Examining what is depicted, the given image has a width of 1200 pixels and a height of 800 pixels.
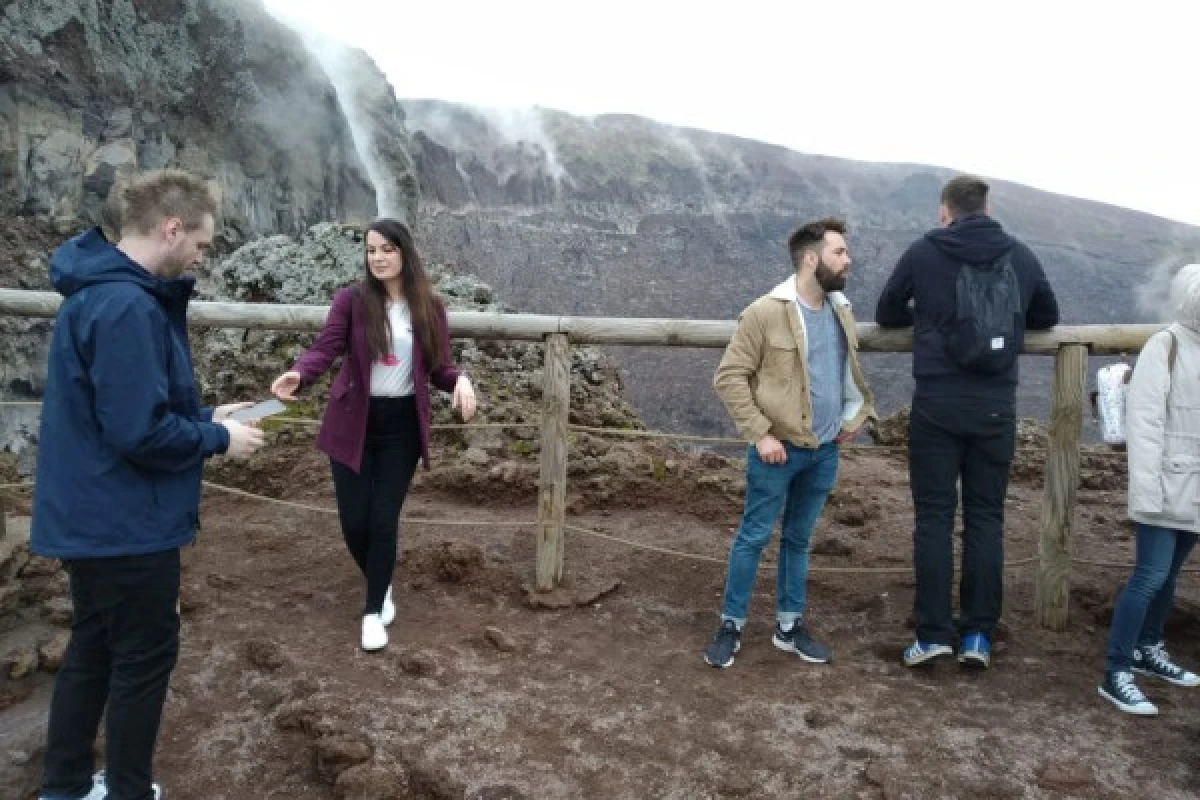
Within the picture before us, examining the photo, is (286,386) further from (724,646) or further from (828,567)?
Answer: (828,567)

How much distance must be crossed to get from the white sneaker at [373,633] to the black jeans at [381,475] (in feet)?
0.82

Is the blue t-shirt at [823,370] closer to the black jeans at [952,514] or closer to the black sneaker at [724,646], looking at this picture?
the black jeans at [952,514]

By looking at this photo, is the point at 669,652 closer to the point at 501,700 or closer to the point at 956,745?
the point at 501,700

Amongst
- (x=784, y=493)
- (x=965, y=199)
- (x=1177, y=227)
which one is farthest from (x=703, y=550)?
(x=1177, y=227)

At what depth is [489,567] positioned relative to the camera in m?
4.37

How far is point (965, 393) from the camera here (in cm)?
336

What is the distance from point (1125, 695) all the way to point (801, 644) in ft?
3.97

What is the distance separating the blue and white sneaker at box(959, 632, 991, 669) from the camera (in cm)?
344

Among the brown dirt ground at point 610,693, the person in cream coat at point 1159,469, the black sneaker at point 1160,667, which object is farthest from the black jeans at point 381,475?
the black sneaker at point 1160,667

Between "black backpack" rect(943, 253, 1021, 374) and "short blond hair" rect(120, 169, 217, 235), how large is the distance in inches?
107

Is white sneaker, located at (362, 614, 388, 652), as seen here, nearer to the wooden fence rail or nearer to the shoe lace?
the wooden fence rail

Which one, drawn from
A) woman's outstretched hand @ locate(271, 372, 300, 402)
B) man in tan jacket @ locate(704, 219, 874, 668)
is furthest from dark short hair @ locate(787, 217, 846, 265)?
woman's outstretched hand @ locate(271, 372, 300, 402)

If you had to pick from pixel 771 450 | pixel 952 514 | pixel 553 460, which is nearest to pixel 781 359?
pixel 771 450

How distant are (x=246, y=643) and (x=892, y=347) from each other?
3.11 meters
